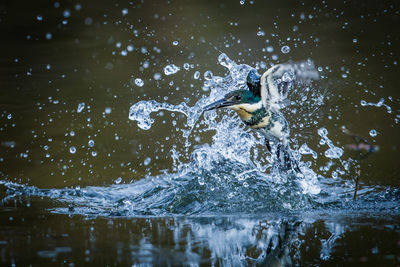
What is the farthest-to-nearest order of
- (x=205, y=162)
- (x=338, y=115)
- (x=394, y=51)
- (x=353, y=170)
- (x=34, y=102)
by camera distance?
(x=394, y=51) < (x=34, y=102) < (x=338, y=115) < (x=353, y=170) < (x=205, y=162)

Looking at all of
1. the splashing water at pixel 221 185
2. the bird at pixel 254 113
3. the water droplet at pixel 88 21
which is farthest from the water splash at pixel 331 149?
the water droplet at pixel 88 21

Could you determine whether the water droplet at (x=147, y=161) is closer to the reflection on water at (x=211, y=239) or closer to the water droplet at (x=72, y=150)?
the water droplet at (x=72, y=150)

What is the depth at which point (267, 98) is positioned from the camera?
9.34ft

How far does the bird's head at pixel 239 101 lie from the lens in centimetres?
279

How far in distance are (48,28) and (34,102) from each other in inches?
73.2

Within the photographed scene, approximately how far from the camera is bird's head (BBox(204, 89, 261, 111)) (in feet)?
9.17

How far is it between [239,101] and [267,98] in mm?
160

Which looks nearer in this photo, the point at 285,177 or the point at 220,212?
the point at 220,212

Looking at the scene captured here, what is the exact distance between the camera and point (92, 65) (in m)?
5.56

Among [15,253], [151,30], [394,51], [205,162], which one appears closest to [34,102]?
[151,30]

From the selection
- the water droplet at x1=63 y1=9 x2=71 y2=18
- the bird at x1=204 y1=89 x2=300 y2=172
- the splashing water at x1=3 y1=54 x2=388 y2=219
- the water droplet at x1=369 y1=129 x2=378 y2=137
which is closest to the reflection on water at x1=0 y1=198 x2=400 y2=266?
the splashing water at x1=3 y1=54 x2=388 y2=219

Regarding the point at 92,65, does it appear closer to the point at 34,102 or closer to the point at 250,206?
the point at 34,102

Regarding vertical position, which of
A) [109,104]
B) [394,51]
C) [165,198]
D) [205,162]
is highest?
[394,51]

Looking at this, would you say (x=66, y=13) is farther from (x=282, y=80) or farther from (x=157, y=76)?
(x=282, y=80)
